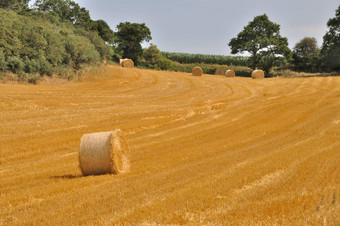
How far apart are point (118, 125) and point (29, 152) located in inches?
216

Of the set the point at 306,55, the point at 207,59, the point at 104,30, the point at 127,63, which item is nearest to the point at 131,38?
the point at 104,30

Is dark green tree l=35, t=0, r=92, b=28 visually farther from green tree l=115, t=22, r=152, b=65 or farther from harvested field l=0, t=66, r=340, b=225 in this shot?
harvested field l=0, t=66, r=340, b=225

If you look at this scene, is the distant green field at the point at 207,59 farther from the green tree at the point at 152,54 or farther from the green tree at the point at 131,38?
the green tree at the point at 131,38

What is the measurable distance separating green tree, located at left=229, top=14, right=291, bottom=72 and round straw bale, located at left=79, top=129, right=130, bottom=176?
183 ft

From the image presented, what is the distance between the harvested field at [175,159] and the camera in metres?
7.20

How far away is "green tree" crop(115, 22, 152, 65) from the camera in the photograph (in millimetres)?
70562

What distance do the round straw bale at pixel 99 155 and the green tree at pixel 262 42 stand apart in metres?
55.6

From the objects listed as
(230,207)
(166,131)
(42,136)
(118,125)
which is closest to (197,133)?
(166,131)

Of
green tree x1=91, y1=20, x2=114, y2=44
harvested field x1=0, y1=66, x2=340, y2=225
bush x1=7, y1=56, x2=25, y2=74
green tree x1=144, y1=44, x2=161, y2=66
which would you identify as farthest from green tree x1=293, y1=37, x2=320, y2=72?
bush x1=7, y1=56, x2=25, y2=74

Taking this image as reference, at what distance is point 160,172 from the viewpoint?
1051cm

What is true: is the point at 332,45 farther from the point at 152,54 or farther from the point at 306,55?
the point at 152,54

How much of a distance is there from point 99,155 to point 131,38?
61.9 meters

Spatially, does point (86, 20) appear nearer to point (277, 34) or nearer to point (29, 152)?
point (277, 34)

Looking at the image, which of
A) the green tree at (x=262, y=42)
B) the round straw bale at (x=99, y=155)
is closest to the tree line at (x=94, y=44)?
the green tree at (x=262, y=42)
